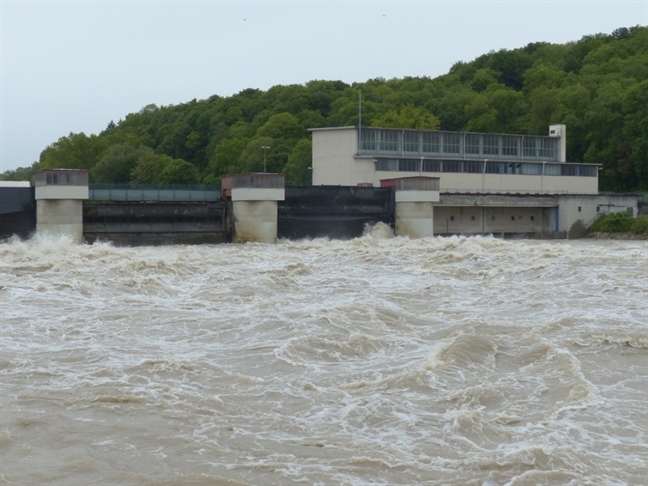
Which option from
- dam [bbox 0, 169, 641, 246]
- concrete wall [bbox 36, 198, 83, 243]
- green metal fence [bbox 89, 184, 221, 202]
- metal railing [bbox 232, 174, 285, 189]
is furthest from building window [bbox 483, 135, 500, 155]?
concrete wall [bbox 36, 198, 83, 243]

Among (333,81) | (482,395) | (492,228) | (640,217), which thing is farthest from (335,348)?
(333,81)

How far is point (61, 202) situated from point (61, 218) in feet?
2.16

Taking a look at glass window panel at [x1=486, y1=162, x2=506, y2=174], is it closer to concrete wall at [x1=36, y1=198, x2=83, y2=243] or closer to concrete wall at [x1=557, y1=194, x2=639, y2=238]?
concrete wall at [x1=557, y1=194, x2=639, y2=238]

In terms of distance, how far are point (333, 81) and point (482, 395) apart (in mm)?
Result: 93719

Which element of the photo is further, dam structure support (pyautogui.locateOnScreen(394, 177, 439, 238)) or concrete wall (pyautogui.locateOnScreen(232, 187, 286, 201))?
dam structure support (pyautogui.locateOnScreen(394, 177, 439, 238))

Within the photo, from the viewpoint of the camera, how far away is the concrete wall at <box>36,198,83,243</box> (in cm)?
3547

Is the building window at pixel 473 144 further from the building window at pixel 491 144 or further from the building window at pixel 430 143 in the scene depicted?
the building window at pixel 430 143

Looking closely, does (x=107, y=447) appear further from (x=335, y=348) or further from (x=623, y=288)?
(x=623, y=288)

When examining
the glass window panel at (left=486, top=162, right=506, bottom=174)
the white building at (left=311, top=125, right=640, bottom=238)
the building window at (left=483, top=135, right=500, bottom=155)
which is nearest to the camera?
the white building at (left=311, top=125, right=640, bottom=238)

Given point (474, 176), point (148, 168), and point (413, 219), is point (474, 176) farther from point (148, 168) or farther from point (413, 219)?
point (148, 168)

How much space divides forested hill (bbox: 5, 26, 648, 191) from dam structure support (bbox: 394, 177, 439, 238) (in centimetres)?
2654

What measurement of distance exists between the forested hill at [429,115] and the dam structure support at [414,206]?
26.5 m

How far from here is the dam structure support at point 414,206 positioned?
43.1 m

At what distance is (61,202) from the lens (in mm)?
35812
